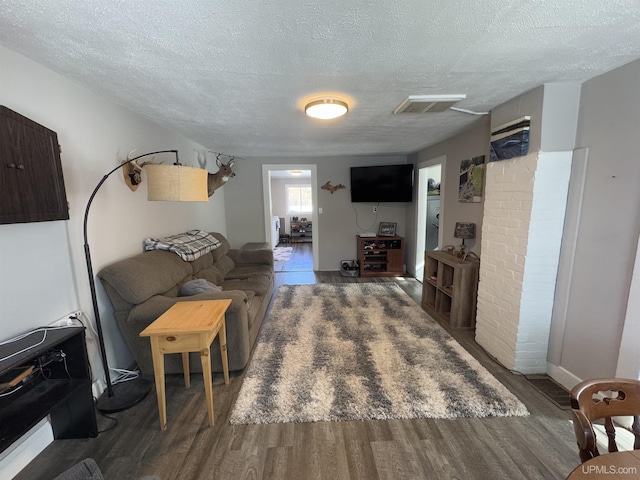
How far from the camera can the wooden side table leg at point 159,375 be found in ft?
5.08

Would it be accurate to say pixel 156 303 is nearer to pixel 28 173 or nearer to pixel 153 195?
pixel 153 195

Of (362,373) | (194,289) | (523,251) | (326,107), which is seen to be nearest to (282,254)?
(194,289)

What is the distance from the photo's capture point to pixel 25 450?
139cm

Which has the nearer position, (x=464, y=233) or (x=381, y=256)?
(x=464, y=233)

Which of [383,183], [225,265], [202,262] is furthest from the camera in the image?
[383,183]

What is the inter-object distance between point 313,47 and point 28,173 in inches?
61.8

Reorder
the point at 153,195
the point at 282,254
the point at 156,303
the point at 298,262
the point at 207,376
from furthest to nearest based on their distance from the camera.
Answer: the point at 282,254
the point at 298,262
the point at 156,303
the point at 153,195
the point at 207,376

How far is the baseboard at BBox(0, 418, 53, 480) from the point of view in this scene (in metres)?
1.30

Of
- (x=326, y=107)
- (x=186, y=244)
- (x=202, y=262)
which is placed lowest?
(x=202, y=262)

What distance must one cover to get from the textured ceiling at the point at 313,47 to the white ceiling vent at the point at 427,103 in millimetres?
81

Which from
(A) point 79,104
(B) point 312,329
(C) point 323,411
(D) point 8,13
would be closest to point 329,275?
(B) point 312,329

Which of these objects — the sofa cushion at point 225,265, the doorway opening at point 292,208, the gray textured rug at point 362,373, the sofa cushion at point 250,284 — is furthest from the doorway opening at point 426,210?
the doorway opening at point 292,208

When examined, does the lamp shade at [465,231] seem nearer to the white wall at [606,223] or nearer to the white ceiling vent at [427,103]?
the white wall at [606,223]

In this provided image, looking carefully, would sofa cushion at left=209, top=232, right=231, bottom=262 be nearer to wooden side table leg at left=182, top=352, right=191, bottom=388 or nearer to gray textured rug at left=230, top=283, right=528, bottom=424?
gray textured rug at left=230, top=283, right=528, bottom=424
